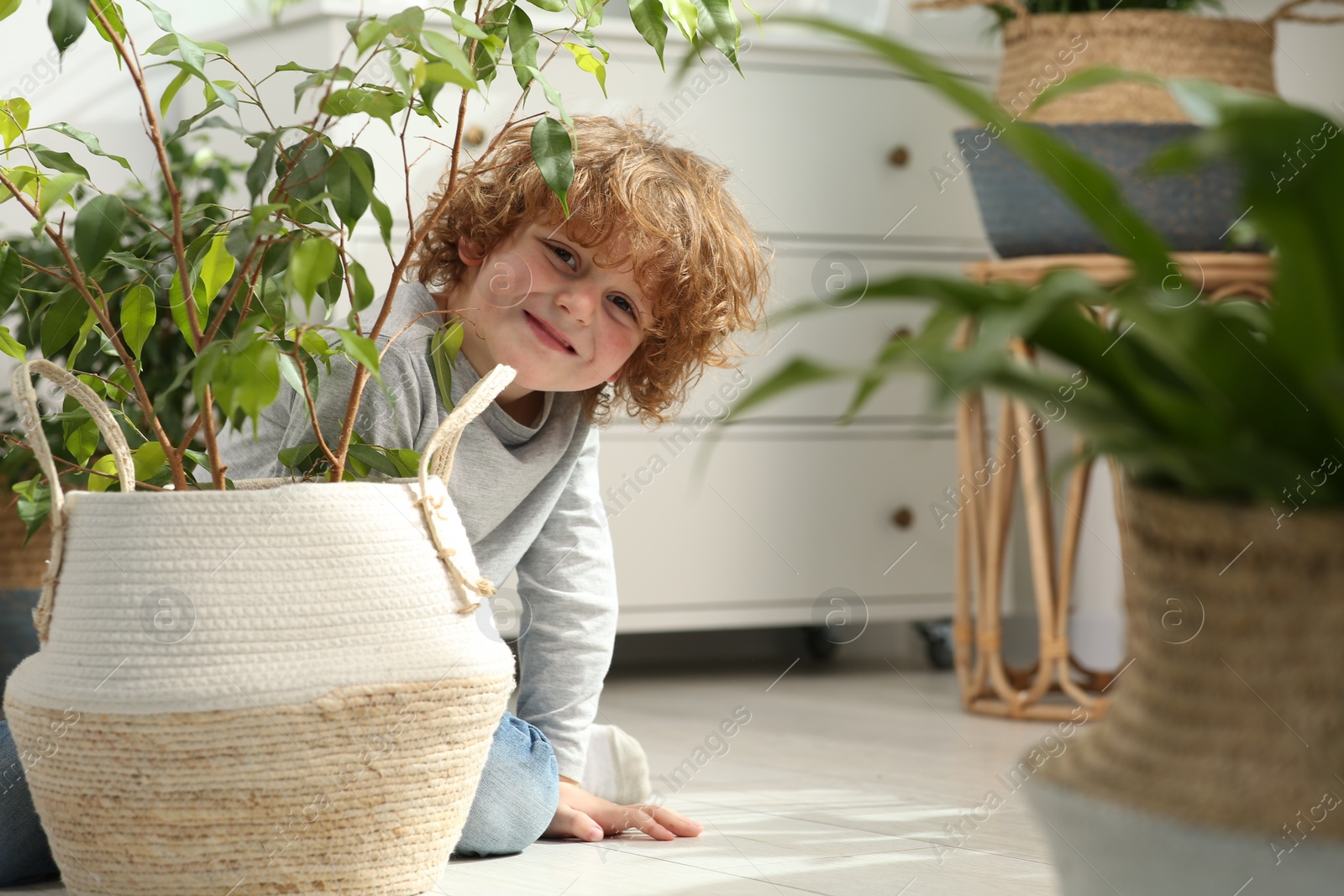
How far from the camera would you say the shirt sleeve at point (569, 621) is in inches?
44.8

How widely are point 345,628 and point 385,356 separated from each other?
39 cm

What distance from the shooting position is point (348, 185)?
0.70m

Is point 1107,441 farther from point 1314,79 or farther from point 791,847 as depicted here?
point 1314,79

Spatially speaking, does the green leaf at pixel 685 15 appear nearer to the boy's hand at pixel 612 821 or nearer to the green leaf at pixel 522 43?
the green leaf at pixel 522 43

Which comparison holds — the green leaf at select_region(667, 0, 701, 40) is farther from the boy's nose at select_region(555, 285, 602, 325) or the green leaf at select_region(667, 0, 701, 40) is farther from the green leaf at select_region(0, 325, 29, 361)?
the green leaf at select_region(0, 325, 29, 361)

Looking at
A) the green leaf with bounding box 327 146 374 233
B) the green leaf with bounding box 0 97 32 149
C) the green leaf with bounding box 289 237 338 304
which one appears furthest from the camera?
the green leaf with bounding box 0 97 32 149

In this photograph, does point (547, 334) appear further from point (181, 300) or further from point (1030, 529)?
point (1030, 529)

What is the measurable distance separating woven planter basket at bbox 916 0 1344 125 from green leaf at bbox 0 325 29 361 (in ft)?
3.87

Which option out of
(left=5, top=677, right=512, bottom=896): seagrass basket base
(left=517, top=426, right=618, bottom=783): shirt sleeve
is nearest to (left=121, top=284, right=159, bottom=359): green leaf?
(left=5, top=677, right=512, bottom=896): seagrass basket base

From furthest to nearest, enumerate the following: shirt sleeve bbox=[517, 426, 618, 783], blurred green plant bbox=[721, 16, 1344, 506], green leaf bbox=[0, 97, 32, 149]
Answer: shirt sleeve bbox=[517, 426, 618, 783] → green leaf bbox=[0, 97, 32, 149] → blurred green plant bbox=[721, 16, 1344, 506]

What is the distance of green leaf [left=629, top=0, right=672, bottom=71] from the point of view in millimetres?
806

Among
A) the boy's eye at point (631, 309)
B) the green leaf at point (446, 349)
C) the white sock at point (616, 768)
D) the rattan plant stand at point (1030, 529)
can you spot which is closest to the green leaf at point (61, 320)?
the green leaf at point (446, 349)

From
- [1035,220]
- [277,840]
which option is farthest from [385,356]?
[1035,220]

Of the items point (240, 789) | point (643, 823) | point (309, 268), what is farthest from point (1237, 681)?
point (643, 823)
